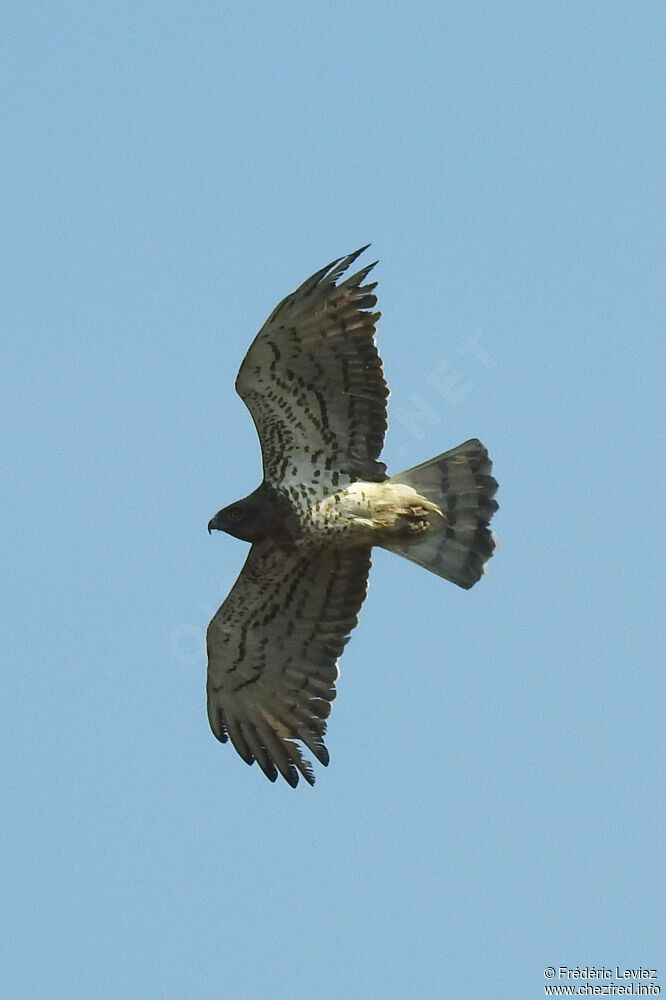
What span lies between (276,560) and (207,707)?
1198 millimetres

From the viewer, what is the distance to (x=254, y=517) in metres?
12.4

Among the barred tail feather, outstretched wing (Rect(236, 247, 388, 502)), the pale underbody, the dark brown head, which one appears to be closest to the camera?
outstretched wing (Rect(236, 247, 388, 502))

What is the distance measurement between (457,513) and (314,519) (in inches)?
42.5

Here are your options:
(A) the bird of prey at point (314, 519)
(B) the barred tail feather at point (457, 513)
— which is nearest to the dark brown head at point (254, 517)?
(A) the bird of prey at point (314, 519)

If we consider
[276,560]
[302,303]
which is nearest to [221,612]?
[276,560]

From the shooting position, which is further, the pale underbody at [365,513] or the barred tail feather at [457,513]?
the barred tail feather at [457,513]

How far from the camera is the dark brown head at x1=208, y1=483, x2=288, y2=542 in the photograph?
40.7ft

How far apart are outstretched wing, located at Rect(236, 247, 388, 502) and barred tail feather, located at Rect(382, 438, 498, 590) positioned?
505 mm

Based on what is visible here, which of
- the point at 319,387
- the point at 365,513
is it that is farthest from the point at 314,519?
the point at 319,387

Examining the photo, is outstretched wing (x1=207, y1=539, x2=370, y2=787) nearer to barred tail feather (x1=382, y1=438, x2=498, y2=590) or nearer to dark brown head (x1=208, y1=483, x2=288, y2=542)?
dark brown head (x1=208, y1=483, x2=288, y2=542)

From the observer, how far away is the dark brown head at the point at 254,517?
12406mm

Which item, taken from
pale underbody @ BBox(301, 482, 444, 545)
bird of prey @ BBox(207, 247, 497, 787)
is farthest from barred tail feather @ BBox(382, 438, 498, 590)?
pale underbody @ BBox(301, 482, 444, 545)

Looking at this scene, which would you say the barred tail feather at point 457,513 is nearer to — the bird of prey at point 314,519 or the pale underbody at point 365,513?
the bird of prey at point 314,519

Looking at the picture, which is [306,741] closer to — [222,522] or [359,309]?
[222,522]
